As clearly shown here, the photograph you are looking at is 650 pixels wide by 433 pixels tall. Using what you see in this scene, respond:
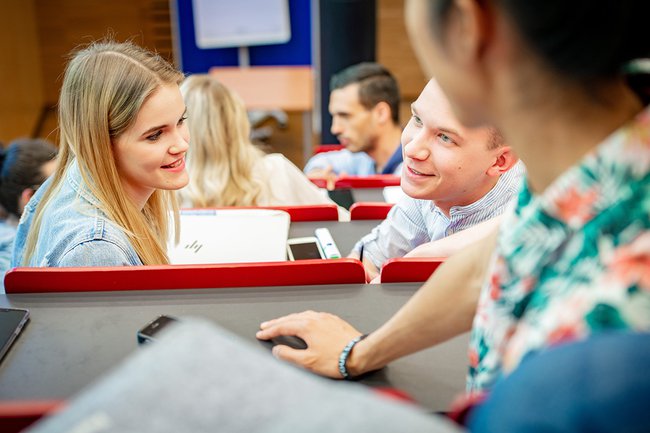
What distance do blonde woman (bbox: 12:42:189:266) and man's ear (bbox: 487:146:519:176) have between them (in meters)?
0.66

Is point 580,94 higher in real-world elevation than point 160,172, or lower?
higher

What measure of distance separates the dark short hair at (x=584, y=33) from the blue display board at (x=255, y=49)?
484 cm

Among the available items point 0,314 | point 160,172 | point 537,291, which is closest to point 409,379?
point 537,291

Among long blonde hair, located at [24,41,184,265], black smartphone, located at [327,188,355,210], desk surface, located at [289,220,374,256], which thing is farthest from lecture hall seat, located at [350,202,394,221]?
long blonde hair, located at [24,41,184,265]

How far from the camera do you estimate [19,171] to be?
2432 millimetres

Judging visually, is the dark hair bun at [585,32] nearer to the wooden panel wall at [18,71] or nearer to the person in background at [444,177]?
the person in background at [444,177]

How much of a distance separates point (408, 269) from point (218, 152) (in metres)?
1.22

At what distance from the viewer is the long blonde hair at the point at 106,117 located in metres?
1.39

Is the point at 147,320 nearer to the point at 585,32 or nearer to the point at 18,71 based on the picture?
the point at 585,32

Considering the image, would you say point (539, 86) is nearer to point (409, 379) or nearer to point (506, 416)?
point (506, 416)

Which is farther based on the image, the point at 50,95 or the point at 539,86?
the point at 50,95

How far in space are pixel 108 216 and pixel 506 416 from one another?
108 centimetres

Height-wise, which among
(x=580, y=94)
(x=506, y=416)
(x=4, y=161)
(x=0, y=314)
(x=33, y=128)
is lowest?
(x=33, y=128)

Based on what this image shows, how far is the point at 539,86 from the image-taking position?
1.73 ft
